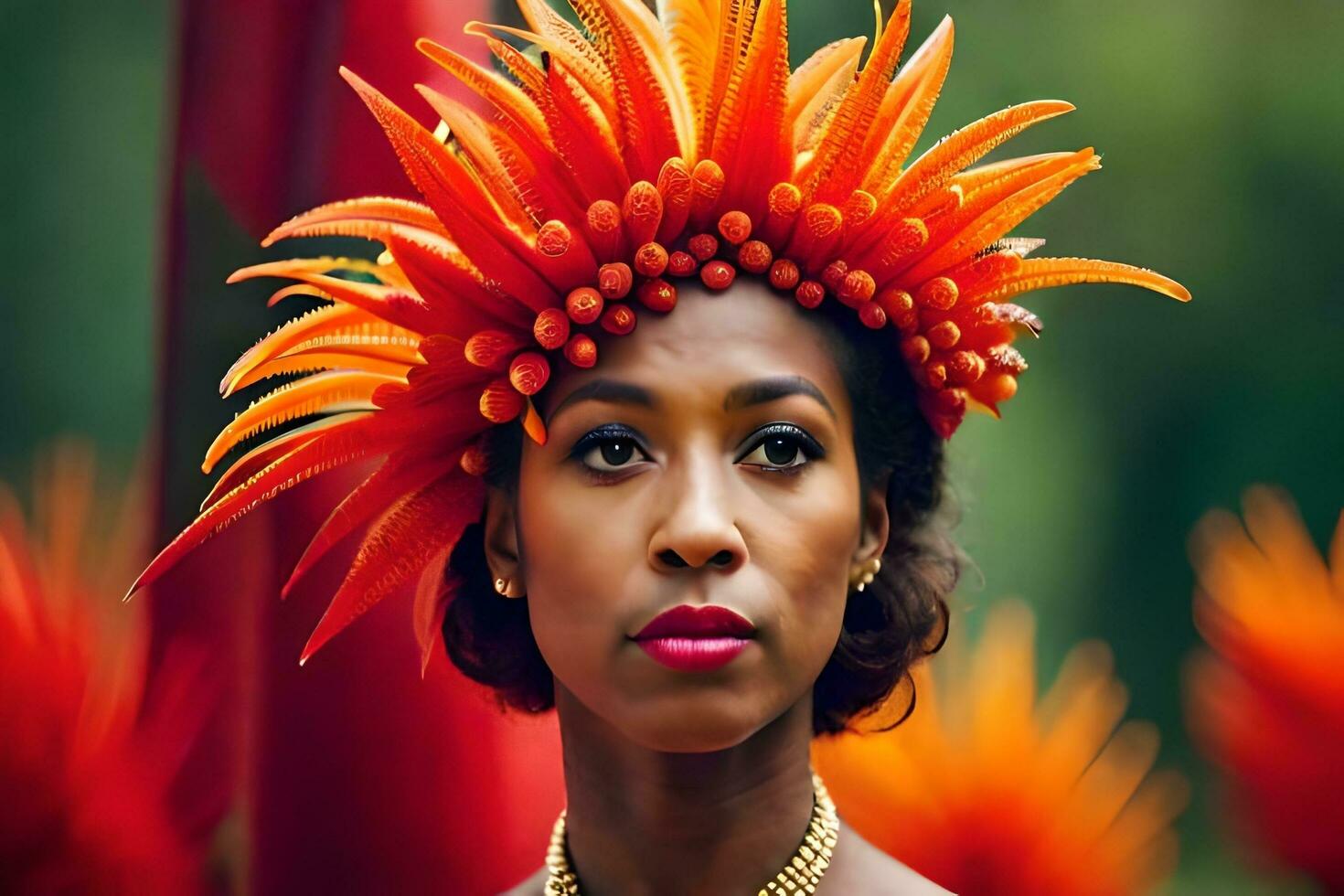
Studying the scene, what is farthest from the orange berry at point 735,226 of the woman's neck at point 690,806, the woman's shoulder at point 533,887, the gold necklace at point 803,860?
the woman's shoulder at point 533,887

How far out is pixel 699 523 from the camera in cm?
155

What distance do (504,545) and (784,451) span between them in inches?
13.7

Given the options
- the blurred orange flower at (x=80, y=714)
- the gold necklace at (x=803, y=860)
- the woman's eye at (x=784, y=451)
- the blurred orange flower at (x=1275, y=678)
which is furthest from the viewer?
the blurred orange flower at (x=1275, y=678)

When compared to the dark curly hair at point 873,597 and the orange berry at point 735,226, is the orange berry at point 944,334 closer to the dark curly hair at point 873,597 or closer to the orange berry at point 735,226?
the dark curly hair at point 873,597

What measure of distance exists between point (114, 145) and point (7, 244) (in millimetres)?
218

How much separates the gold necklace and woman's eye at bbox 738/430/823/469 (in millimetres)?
405

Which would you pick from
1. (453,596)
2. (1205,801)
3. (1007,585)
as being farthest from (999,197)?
(1205,801)

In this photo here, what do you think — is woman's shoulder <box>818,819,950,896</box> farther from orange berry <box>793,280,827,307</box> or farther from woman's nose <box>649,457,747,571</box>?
orange berry <box>793,280,827,307</box>

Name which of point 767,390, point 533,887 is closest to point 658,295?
point 767,390

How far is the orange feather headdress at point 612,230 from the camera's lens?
5.41 feet

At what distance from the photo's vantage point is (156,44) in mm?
2465

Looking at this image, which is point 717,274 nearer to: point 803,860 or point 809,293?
point 809,293

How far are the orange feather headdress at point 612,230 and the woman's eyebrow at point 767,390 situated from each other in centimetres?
9

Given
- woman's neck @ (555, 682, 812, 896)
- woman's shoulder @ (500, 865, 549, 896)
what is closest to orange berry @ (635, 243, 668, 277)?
woman's neck @ (555, 682, 812, 896)
